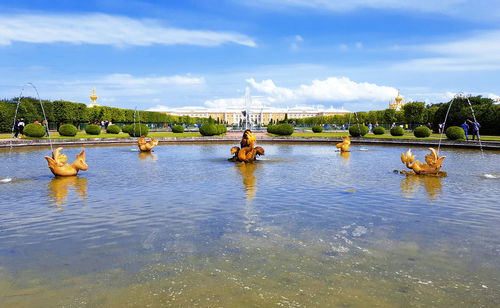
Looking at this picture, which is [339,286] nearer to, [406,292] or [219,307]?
[406,292]

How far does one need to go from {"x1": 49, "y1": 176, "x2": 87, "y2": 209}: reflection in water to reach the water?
6 centimetres

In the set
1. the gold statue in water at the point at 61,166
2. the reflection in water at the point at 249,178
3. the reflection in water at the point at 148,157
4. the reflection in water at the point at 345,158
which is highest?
the gold statue in water at the point at 61,166

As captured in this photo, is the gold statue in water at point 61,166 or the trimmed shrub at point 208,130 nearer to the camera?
the gold statue in water at point 61,166

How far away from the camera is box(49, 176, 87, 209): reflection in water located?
751cm

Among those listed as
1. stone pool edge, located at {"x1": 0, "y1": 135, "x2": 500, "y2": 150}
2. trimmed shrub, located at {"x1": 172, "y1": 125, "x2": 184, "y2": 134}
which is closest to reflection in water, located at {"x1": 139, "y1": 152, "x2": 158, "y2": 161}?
stone pool edge, located at {"x1": 0, "y1": 135, "x2": 500, "y2": 150}

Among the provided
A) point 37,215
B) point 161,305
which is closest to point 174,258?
point 161,305

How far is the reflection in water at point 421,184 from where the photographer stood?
309 inches

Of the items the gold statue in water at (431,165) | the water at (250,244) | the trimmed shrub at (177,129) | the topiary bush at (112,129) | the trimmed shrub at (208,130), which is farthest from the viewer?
the trimmed shrub at (177,129)

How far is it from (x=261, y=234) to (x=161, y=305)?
6.68 ft

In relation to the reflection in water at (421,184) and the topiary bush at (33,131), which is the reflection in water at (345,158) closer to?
the reflection in water at (421,184)

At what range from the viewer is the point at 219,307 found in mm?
3211

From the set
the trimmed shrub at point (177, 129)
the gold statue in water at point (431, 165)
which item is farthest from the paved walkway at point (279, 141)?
the gold statue in water at point (431, 165)

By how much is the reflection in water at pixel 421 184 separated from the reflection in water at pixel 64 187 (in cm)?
670

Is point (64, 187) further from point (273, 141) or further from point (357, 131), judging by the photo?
point (357, 131)
